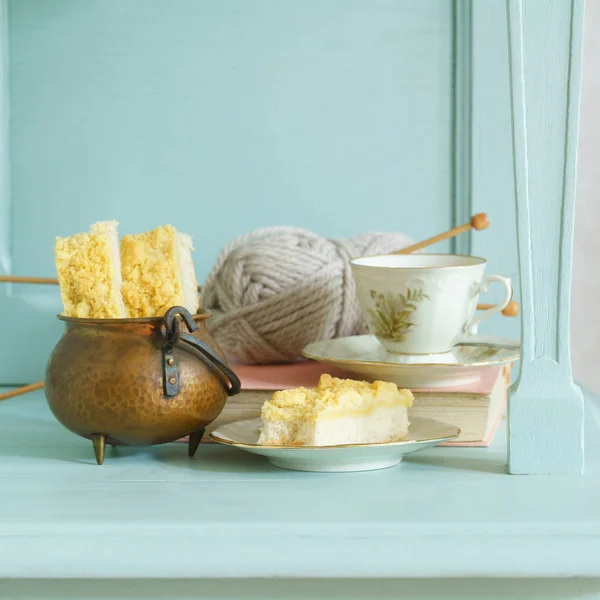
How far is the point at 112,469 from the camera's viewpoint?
2.04ft

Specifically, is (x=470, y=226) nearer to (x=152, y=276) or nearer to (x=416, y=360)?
(x=416, y=360)

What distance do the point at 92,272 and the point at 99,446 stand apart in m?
0.12

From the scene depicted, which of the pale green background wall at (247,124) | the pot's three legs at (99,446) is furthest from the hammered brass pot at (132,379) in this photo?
the pale green background wall at (247,124)

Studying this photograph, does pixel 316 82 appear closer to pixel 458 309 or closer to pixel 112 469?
pixel 458 309

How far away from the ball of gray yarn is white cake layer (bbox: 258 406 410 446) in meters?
0.21

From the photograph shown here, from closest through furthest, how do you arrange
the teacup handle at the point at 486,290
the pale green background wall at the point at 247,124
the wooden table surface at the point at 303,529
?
1. the wooden table surface at the point at 303,529
2. the teacup handle at the point at 486,290
3. the pale green background wall at the point at 247,124

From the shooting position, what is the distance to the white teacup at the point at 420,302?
68 cm

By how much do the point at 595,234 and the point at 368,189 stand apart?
0.27 m

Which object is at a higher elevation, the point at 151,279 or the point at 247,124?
the point at 247,124

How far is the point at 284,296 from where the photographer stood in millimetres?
792

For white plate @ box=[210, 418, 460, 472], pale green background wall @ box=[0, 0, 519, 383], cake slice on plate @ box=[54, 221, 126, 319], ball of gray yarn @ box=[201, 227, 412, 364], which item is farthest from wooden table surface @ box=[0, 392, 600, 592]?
pale green background wall @ box=[0, 0, 519, 383]

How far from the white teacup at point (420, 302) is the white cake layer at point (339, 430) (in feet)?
0.34

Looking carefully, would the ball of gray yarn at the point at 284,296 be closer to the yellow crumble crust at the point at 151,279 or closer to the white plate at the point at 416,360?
the white plate at the point at 416,360

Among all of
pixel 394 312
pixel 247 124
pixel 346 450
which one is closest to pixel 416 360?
pixel 394 312
